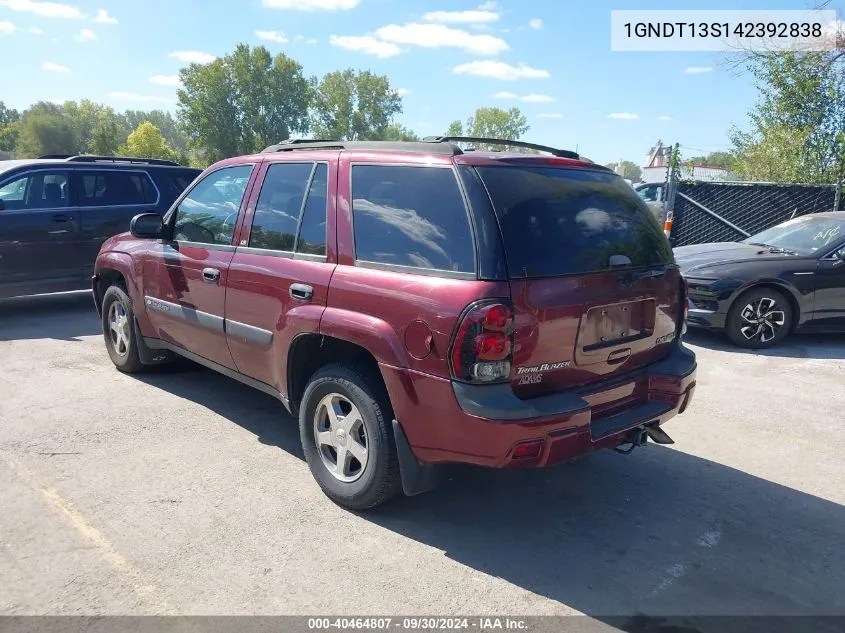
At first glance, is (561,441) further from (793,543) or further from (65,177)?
(65,177)

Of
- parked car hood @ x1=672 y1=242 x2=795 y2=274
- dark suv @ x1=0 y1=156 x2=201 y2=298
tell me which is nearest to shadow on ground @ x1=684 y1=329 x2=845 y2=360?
parked car hood @ x1=672 y1=242 x2=795 y2=274

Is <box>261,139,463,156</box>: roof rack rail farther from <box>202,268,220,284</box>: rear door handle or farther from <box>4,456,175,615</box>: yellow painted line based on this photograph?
<box>4,456,175,615</box>: yellow painted line

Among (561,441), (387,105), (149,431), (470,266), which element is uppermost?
(387,105)

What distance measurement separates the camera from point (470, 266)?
293 cm

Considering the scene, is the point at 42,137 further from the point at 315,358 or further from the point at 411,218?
the point at 411,218

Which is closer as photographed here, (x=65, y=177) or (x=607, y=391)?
(x=607, y=391)

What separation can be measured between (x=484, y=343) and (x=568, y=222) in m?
0.85

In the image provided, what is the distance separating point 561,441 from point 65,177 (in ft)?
25.8

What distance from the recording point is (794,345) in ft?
25.1

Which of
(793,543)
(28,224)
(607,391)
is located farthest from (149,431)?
(28,224)

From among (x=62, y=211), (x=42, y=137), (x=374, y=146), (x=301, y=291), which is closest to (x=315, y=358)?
(x=301, y=291)

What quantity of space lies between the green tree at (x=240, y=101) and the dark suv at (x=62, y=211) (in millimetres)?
76993

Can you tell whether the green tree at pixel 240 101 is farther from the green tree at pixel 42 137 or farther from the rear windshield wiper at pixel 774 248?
the rear windshield wiper at pixel 774 248

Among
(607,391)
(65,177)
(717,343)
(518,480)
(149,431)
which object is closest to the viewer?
(607,391)
